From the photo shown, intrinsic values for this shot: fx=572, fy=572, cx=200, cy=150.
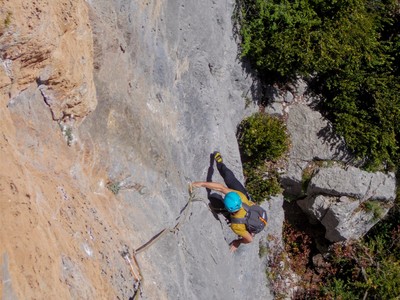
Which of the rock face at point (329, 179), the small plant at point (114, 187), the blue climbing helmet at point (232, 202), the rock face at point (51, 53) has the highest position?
the rock face at point (51, 53)

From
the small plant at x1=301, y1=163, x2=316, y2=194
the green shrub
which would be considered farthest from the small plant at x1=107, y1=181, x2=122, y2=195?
the small plant at x1=301, y1=163, x2=316, y2=194

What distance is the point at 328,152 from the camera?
11078mm

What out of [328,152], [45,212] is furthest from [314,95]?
[45,212]

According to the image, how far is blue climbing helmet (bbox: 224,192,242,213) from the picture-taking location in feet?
26.9

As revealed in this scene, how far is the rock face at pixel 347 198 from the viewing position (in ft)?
36.4

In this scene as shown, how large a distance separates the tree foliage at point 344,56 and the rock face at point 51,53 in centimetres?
444

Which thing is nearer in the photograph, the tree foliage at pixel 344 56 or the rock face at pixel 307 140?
the tree foliage at pixel 344 56

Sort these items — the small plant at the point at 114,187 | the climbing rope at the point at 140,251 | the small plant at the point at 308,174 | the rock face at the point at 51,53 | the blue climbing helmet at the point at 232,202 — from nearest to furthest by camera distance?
the rock face at the point at 51,53
the climbing rope at the point at 140,251
the small plant at the point at 114,187
the blue climbing helmet at the point at 232,202
the small plant at the point at 308,174

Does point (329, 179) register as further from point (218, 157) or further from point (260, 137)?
point (218, 157)

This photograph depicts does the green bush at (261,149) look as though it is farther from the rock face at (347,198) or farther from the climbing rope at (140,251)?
the climbing rope at (140,251)

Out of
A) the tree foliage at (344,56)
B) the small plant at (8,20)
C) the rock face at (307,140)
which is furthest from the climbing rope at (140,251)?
the rock face at (307,140)

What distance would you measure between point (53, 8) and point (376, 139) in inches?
272

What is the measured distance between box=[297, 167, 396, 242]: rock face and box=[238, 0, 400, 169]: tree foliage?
0.37 meters

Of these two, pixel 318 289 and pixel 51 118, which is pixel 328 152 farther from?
pixel 51 118
